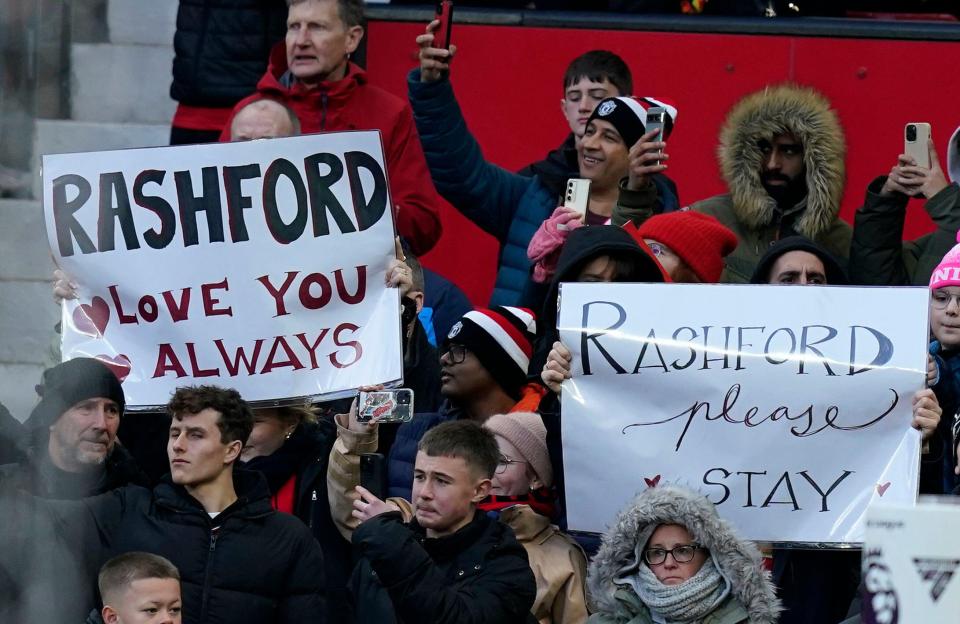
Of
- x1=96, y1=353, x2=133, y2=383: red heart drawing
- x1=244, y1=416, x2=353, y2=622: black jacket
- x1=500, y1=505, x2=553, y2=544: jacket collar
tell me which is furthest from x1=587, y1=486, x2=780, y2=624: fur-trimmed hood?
x1=96, y1=353, x2=133, y2=383: red heart drawing

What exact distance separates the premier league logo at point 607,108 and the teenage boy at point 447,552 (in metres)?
1.88

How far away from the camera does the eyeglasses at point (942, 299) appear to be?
4801mm

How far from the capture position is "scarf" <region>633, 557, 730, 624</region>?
12.7ft

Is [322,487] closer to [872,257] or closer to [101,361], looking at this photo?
[101,361]

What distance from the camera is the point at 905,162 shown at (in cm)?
572

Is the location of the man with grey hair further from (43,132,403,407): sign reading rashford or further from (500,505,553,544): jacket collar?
(500,505,553,544): jacket collar

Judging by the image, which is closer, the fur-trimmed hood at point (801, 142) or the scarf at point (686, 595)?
the scarf at point (686, 595)

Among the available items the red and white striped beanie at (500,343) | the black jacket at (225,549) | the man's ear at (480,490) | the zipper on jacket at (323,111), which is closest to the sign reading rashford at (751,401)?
the man's ear at (480,490)

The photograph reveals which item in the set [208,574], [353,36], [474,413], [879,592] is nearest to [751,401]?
[474,413]

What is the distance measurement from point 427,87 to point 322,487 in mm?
1897

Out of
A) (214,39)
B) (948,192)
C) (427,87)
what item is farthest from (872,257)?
(214,39)

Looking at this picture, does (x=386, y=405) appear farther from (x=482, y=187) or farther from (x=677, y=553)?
(x=482, y=187)

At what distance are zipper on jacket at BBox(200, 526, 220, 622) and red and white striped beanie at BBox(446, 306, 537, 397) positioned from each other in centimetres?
131

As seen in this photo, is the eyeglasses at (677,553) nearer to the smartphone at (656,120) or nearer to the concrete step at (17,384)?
the smartphone at (656,120)
